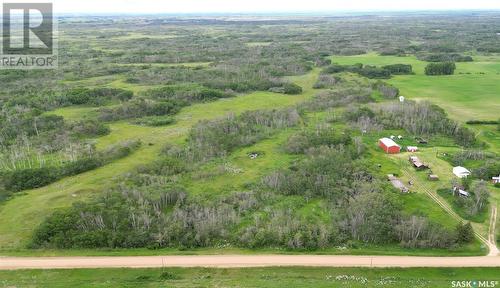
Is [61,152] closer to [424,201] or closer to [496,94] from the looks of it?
[424,201]

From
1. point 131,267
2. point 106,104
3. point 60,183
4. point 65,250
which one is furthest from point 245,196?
point 106,104

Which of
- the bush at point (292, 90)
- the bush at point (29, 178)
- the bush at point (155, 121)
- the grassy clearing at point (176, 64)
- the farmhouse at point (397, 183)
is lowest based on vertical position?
the bush at point (29, 178)

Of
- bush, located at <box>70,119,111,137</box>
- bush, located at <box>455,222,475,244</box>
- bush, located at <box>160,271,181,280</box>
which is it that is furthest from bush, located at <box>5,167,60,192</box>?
bush, located at <box>455,222,475,244</box>

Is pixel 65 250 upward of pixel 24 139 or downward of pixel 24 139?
downward

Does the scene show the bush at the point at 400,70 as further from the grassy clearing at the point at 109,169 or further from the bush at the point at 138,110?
the bush at the point at 138,110

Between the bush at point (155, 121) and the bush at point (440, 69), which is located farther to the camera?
the bush at point (440, 69)

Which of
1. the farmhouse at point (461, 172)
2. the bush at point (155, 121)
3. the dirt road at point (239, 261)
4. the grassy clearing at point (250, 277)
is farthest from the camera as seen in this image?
the bush at point (155, 121)

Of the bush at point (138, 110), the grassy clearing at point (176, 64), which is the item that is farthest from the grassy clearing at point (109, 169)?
the grassy clearing at point (176, 64)
